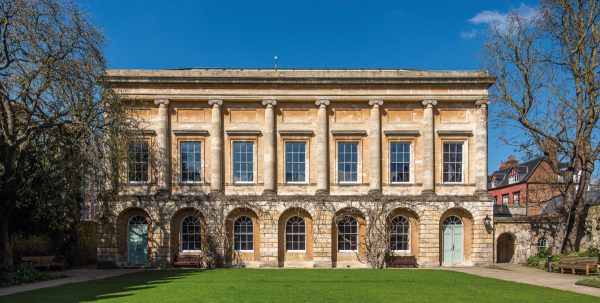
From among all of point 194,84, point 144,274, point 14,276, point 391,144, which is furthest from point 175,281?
point 391,144

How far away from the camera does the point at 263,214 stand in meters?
26.8

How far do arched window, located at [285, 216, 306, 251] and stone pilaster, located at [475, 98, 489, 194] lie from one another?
9305mm

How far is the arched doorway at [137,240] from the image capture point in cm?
2709

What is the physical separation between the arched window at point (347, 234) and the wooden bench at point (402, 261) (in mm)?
1930

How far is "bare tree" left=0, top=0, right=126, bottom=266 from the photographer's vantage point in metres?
17.6

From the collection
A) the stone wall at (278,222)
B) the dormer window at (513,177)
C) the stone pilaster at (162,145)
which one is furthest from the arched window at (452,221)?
the dormer window at (513,177)

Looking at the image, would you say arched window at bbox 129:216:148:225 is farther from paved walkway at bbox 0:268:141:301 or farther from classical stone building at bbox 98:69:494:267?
paved walkway at bbox 0:268:141:301

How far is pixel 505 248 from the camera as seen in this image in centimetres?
2939

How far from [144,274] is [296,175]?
9177mm

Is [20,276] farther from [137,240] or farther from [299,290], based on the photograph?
A: [299,290]

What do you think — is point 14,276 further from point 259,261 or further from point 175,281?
point 259,261

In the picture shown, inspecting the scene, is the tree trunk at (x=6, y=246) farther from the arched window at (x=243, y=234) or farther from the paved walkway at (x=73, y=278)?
the arched window at (x=243, y=234)

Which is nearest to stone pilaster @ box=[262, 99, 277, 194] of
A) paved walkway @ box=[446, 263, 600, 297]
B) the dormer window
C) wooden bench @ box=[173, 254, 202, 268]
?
wooden bench @ box=[173, 254, 202, 268]

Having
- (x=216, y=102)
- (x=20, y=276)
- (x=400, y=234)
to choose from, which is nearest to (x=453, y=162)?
(x=400, y=234)
